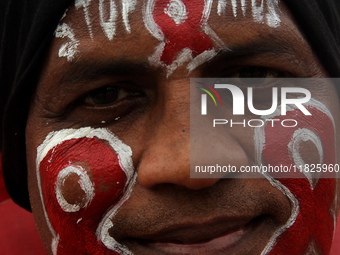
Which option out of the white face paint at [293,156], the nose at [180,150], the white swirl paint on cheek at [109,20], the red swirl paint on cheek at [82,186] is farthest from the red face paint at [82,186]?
the white face paint at [293,156]

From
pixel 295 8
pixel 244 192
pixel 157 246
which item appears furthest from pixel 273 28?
pixel 157 246

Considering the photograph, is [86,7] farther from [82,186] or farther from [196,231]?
[196,231]

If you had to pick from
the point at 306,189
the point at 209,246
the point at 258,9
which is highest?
the point at 258,9

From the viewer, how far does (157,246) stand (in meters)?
1.50

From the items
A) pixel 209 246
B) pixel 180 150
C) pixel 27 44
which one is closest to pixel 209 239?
pixel 209 246

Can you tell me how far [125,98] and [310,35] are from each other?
70 centimetres

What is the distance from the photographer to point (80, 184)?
1499 millimetres

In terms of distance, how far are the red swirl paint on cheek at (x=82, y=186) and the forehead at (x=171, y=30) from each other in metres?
0.32

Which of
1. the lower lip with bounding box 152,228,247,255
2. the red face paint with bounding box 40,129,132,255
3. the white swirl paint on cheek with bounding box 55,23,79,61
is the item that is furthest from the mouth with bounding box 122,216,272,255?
the white swirl paint on cheek with bounding box 55,23,79,61

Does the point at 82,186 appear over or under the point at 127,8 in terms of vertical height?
under

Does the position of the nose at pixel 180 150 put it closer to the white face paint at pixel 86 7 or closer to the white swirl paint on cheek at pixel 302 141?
the white swirl paint on cheek at pixel 302 141

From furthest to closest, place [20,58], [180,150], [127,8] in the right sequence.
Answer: [20,58]
[127,8]
[180,150]

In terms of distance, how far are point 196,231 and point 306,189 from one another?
16.1 inches

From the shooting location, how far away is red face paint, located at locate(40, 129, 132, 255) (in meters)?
1.49
